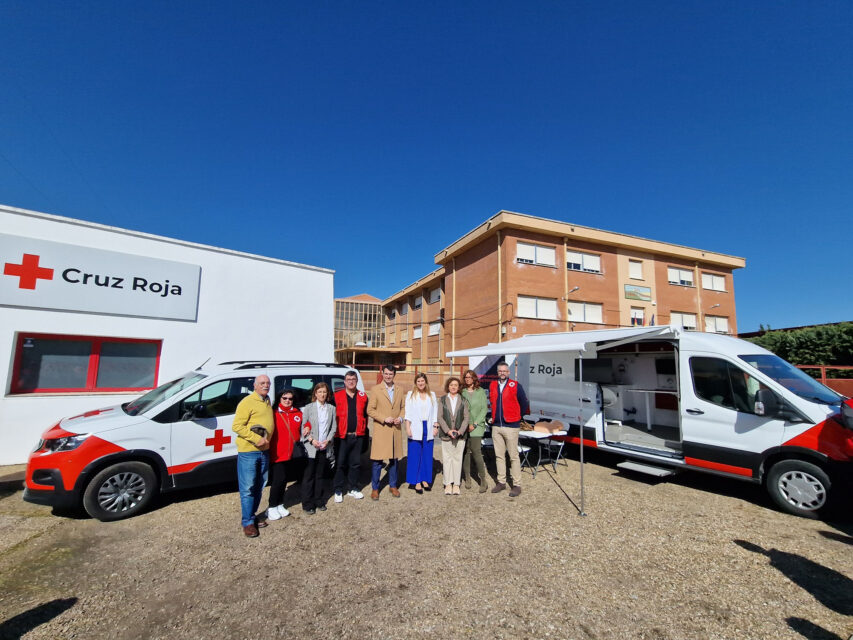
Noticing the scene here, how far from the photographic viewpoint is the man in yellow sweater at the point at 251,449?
154 inches

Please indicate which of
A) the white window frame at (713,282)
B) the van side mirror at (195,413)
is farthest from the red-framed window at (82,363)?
the white window frame at (713,282)

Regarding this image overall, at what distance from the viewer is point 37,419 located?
628 cm

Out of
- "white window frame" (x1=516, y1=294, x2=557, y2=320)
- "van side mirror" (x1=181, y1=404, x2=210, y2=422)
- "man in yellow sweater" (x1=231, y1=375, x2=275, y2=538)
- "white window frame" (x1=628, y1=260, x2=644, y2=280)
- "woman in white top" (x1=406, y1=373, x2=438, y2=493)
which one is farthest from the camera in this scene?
"white window frame" (x1=628, y1=260, x2=644, y2=280)

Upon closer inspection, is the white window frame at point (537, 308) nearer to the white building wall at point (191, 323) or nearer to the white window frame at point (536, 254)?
the white window frame at point (536, 254)

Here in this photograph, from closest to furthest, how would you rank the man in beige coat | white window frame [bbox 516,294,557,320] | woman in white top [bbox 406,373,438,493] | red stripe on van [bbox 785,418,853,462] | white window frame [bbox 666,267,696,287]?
red stripe on van [bbox 785,418,853,462], the man in beige coat, woman in white top [bbox 406,373,438,493], white window frame [bbox 516,294,557,320], white window frame [bbox 666,267,696,287]

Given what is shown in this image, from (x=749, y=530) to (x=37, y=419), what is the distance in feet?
34.5

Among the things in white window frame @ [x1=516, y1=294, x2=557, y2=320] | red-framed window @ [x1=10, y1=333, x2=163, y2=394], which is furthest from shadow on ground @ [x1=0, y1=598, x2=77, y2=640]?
white window frame @ [x1=516, y1=294, x2=557, y2=320]

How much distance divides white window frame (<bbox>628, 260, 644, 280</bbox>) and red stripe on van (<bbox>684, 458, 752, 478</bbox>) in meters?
19.7

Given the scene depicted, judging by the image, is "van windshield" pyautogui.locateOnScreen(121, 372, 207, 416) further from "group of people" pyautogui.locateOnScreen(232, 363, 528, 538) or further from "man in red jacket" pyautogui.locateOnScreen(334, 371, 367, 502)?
"man in red jacket" pyautogui.locateOnScreen(334, 371, 367, 502)

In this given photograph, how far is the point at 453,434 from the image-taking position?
528 cm

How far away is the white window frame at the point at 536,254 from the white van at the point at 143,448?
1697 centimetres

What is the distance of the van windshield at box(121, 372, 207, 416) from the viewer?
4781mm

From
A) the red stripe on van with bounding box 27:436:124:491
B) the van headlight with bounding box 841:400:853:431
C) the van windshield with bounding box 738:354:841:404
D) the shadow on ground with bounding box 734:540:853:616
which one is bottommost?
the shadow on ground with bounding box 734:540:853:616

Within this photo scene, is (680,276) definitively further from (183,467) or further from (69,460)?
(69,460)
